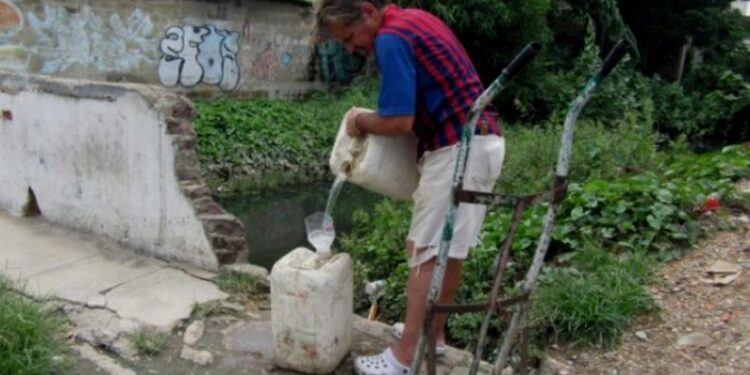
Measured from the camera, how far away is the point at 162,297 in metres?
3.64

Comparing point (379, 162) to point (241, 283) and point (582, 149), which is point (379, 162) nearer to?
point (241, 283)

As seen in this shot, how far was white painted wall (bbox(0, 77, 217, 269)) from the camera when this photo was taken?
4.00 metres

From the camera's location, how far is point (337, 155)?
2.77 m

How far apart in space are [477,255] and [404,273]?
1.70 feet

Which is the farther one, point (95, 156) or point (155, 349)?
point (95, 156)

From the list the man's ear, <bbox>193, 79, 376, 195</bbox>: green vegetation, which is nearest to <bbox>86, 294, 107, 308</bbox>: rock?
the man's ear

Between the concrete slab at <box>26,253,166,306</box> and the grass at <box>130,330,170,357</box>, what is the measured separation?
0.49 metres

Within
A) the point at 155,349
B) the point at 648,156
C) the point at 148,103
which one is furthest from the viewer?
Result: the point at 648,156

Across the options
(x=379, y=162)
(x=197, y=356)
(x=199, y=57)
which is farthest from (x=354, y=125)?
(x=199, y=57)

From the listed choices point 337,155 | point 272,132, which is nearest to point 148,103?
point 337,155

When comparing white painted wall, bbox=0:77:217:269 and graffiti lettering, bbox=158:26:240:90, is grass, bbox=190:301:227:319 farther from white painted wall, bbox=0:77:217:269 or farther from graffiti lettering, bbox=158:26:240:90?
graffiti lettering, bbox=158:26:240:90

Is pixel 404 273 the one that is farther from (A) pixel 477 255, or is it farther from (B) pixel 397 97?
(B) pixel 397 97

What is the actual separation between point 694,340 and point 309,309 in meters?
1.91

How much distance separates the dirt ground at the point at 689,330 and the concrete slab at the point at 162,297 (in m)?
1.91
